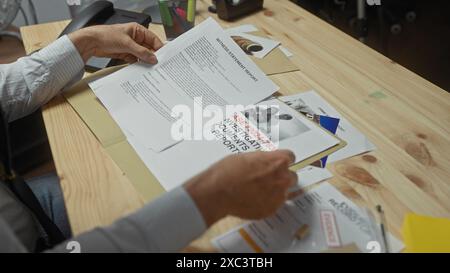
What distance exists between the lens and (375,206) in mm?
612

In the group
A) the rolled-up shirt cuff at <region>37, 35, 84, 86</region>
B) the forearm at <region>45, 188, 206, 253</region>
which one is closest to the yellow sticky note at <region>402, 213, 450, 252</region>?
the forearm at <region>45, 188, 206, 253</region>

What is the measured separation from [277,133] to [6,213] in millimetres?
490

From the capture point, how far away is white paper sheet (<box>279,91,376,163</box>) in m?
0.70

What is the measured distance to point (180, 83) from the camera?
80 centimetres

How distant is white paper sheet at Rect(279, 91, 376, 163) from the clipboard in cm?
1

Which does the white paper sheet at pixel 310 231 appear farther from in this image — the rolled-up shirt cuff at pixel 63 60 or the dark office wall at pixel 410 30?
the dark office wall at pixel 410 30

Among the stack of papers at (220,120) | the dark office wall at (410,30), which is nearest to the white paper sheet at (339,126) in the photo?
the stack of papers at (220,120)

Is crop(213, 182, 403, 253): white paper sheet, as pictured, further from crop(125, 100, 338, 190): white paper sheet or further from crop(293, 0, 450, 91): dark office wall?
crop(293, 0, 450, 91): dark office wall

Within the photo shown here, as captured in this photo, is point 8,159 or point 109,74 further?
point 109,74

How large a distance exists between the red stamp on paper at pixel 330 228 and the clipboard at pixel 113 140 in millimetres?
95

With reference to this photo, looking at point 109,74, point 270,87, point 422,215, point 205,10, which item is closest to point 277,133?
point 270,87

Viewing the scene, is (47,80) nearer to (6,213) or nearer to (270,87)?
(6,213)

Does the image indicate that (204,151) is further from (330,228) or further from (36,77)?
(36,77)
